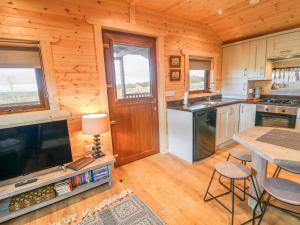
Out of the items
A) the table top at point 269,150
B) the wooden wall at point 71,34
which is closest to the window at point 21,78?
the wooden wall at point 71,34

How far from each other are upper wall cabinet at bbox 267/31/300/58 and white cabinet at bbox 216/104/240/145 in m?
1.21

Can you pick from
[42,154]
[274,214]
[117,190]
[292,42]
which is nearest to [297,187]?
[274,214]

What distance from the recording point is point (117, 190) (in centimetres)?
214

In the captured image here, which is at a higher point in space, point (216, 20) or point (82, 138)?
point (216, 20)

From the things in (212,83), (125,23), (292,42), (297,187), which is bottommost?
(297,187)

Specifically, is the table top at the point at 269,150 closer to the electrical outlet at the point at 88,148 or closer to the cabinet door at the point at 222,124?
the cabinet door at the point at 222,124

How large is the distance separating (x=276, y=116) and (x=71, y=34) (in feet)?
12.2

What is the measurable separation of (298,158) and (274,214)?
0.91m

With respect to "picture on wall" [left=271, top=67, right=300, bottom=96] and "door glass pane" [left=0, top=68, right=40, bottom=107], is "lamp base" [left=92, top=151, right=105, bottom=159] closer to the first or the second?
"door glass pane" [left=0, top=68, right=40, bottom=107]

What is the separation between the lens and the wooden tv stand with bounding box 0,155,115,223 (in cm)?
165

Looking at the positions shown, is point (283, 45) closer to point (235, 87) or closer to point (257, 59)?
point (257, 59)

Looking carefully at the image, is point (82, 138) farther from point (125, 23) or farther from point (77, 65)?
point (125, 23)

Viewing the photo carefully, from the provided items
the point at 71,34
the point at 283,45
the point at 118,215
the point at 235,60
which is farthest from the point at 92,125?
the point at 283,45

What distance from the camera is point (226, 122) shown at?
3.28m
